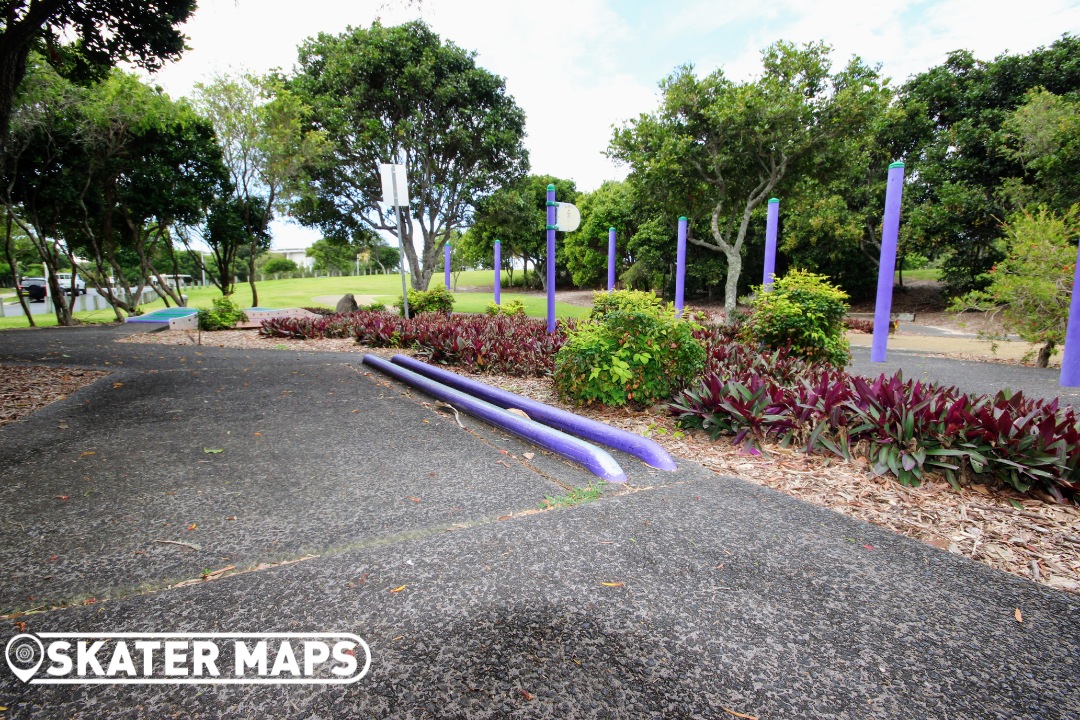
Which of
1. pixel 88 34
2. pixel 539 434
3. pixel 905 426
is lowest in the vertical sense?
pixel 539 434

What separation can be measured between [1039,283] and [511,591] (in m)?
9.83

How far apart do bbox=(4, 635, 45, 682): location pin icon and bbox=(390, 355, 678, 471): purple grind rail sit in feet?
Result: 9.70

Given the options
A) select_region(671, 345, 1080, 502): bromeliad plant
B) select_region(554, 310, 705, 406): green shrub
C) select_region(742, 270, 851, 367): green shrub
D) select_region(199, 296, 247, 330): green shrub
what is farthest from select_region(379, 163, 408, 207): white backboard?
select_region(671, 345, 1080, 502): bromeliad plant

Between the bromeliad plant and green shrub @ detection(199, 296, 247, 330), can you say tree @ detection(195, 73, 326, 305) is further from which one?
the bromeliad plant

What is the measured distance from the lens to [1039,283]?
7.71 metres

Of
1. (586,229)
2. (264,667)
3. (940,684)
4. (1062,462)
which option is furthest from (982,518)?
(586,229)

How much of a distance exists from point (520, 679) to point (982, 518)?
270cm

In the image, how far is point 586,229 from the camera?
3509 centimetres

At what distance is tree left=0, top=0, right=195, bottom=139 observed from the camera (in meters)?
5.38

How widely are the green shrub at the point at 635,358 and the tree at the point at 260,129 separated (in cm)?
1521

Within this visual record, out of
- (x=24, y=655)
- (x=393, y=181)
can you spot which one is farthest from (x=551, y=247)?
(x=24, y=655)

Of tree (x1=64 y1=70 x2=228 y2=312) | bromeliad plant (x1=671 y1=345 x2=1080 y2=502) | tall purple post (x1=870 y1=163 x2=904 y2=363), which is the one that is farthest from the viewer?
tree (x1=64 y1=70 x2=228 y2=312)

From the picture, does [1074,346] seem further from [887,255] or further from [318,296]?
[318,296]

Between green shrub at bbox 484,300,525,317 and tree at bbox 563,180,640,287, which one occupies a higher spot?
tree at bbox 563,180,640,287
